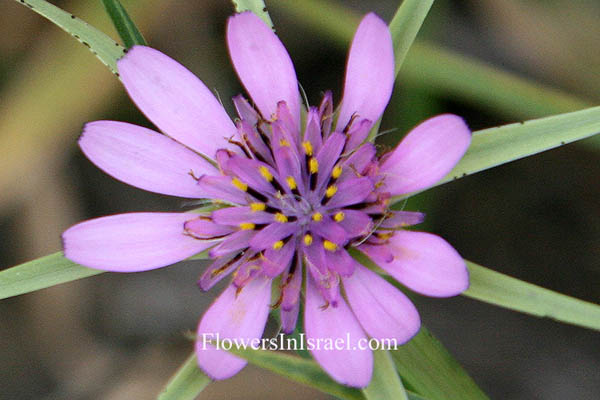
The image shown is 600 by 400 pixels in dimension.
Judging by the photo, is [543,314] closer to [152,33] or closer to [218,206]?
[218,206]

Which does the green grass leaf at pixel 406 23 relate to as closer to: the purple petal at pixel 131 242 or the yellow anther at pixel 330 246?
the yellow anther at pixel 330 246

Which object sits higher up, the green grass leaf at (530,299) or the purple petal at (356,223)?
the green grass leaf at (530,299)

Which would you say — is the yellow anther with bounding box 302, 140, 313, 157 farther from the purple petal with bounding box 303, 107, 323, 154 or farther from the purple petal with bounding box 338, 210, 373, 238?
the purple petal with bounding box 338, 210, 373, 238

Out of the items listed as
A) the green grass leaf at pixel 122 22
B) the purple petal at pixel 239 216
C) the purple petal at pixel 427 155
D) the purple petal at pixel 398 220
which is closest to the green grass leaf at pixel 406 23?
the purple petal at pixel 427 155

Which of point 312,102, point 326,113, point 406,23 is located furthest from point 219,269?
point 312,102

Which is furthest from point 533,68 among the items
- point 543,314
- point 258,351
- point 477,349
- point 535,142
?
point 258,351

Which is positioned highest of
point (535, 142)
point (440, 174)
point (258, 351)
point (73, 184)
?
point (535, 142)

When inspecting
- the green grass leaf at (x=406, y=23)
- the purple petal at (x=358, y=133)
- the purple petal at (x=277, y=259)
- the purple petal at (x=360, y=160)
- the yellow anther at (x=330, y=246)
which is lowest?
the purple petal at (x=277, y=259)
